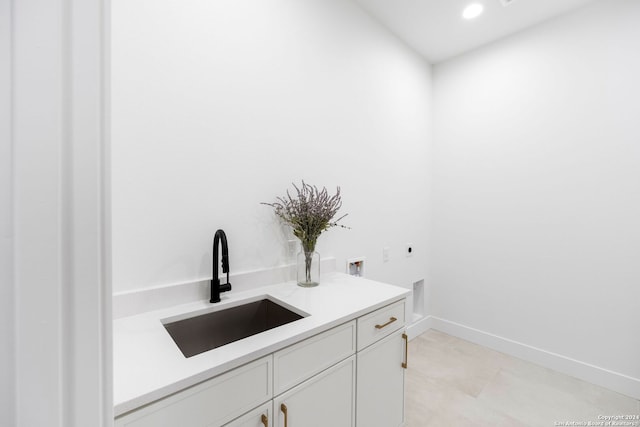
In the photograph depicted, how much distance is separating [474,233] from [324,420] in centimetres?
215

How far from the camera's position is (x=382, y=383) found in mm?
1364

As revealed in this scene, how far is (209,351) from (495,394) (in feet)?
6.61

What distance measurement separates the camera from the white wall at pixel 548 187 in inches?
75.6

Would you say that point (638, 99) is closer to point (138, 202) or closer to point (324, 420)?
point (324, 420)

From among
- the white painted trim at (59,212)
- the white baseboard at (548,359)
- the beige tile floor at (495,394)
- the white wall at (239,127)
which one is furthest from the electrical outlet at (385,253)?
the white painted trim at (59,212)

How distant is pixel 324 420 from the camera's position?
1089 mm

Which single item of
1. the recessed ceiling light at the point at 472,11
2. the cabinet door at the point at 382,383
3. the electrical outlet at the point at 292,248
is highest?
the recessed ceiling light at the point at 472,11

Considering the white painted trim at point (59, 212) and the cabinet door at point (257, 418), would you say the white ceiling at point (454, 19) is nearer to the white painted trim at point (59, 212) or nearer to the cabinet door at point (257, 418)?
the white painted trim at point (59, 212)

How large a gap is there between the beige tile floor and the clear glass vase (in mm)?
1027

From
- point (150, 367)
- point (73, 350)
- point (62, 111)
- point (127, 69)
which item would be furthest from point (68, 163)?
point (127, 69)

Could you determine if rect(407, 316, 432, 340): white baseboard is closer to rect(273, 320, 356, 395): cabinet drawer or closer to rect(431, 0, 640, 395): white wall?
rect(431, 0, 640, 395): white wall

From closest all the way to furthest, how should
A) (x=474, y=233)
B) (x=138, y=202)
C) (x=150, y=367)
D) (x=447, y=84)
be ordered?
(x=150, y=367), (x=138, y=202), (x=474, y=233), (x=447, y=84)

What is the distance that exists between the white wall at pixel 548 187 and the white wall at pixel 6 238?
112 inches

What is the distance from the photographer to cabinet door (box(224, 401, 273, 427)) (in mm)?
835
